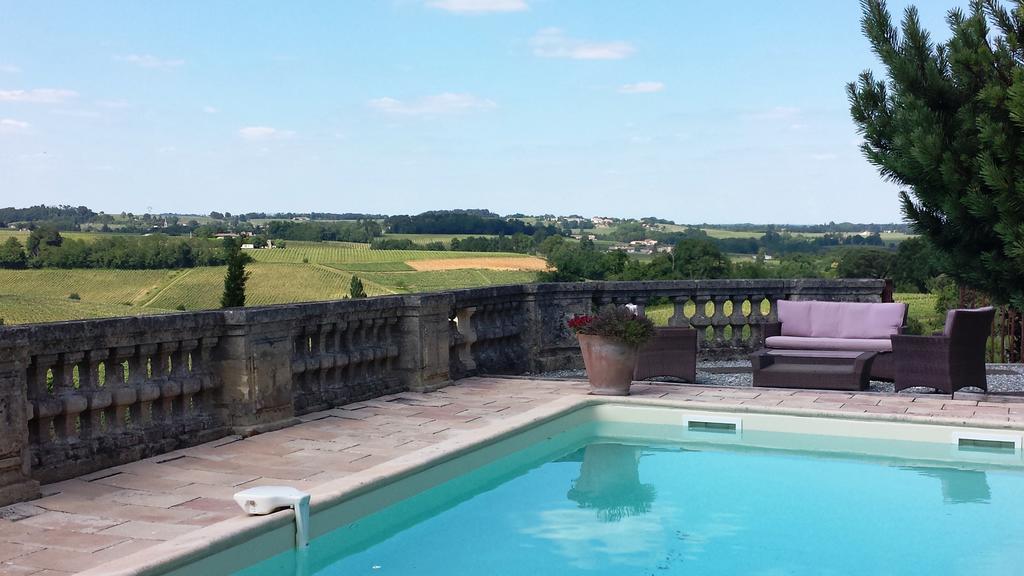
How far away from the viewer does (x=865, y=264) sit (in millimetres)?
40438

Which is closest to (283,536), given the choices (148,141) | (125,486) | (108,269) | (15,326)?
(125,486)

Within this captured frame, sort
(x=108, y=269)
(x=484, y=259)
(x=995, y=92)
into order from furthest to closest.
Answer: (x=108, y=269)
(x=484, y=259)
(x=995, y=92)

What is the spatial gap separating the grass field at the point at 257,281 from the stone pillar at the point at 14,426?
47145mm

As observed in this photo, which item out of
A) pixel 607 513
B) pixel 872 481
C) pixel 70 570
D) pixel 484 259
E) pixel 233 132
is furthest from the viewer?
pixel 484 259

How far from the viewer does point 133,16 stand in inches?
1919

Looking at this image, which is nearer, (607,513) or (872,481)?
(607,513)

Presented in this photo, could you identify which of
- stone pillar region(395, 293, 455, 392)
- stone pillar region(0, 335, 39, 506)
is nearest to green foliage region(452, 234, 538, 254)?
stone pillar region(395, 293, 455, 392)

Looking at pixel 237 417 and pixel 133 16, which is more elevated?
pixel 133 16

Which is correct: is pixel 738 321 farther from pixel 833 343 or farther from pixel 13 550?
pixel 13 550

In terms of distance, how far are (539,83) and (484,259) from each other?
28515 millimetres

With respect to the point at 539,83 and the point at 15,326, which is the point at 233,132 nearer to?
the point at 539,83

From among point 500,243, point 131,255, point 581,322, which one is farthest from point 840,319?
point 131,255

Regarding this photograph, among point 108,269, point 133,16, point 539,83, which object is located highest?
point 133,16

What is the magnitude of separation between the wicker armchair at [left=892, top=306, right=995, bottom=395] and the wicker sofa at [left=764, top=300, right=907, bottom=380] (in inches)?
23.8
